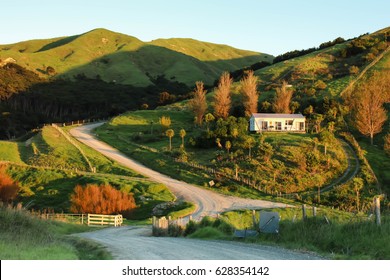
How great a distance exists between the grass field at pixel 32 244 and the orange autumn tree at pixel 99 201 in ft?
104

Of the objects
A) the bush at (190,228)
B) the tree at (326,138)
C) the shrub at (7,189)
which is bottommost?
the shrub at (7,189)

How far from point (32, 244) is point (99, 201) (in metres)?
37.8

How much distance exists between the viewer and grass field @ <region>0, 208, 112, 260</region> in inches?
547

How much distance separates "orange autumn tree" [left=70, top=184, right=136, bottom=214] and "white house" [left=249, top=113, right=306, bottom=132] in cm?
3442

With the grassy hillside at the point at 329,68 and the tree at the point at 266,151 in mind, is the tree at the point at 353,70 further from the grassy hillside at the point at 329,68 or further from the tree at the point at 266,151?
the tree at the point at 266,151

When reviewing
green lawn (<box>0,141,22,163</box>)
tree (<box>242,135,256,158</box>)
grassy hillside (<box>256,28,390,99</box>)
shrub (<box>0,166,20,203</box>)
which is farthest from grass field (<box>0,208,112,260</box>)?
grassy hillside (<box>256,28,390,99</box>)

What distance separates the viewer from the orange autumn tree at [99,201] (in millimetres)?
52781

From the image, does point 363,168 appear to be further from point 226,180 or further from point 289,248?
point 289,248

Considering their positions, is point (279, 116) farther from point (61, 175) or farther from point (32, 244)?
point (32, 244)

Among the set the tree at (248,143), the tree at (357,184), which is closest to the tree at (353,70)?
the tree at (248,143)

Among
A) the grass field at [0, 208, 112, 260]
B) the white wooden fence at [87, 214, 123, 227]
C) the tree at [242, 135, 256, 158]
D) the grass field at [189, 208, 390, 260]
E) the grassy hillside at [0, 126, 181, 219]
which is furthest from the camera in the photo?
the tree at [242, 135, 256, 158]

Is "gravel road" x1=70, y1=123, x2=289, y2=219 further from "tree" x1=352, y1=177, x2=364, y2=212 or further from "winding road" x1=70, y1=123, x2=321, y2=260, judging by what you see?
"tree" x1=352, y1=177, x2=364, y2=212

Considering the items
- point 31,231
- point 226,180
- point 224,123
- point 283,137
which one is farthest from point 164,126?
point 31,231

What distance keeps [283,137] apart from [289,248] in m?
58.2
